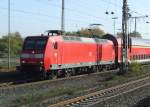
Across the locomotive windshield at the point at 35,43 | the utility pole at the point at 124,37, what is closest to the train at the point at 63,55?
the locomotive windshield at the point at 35,43

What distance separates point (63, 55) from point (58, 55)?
860 millimetres

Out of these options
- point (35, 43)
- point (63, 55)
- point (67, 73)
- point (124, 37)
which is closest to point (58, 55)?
point (63, 55)

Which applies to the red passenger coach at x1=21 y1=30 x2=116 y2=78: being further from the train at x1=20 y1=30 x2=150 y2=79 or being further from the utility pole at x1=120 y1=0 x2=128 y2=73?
the utility pole at x1=120 y1=0 x2=128 y2=73

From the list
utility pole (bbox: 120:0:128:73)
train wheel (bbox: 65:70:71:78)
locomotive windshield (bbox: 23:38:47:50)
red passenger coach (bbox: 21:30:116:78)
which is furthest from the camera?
utility pole (bbox: 120:0:128:73)

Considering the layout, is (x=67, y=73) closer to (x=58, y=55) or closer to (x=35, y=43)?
(x=58, y=55)

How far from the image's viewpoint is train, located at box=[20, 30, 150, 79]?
27297 mm

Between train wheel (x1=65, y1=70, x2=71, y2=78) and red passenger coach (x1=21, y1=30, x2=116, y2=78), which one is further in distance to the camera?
train wheel (x1=65, y1=70, x2=71, y2=78)

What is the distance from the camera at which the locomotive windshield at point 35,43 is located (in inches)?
1081

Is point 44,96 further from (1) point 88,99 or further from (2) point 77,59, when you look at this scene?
(2) point 77,59

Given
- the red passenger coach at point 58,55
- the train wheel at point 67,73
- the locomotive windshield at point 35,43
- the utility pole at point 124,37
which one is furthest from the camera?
the utility pole at point 124,37

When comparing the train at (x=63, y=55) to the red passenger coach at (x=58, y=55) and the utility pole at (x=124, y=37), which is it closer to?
the red passenger coach at (x=58, y=55)

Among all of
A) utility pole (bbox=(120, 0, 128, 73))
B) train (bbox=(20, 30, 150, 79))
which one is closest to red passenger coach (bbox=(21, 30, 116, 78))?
train (bbox=(20, 30, 150, 79))

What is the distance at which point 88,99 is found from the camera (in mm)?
16922

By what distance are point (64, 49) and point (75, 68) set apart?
3194 mm
